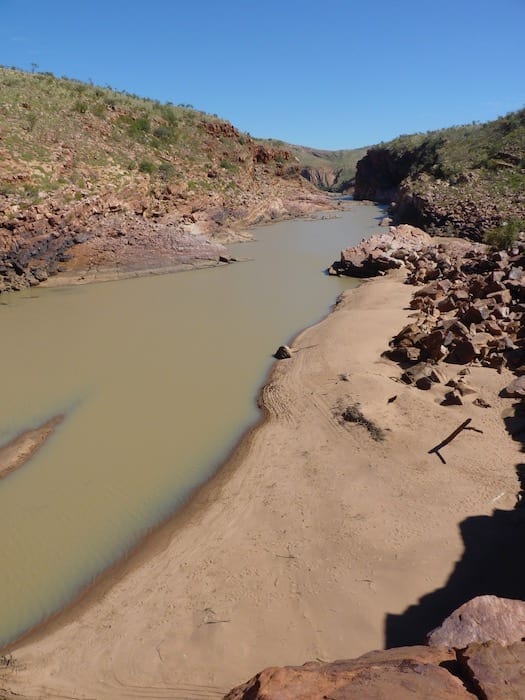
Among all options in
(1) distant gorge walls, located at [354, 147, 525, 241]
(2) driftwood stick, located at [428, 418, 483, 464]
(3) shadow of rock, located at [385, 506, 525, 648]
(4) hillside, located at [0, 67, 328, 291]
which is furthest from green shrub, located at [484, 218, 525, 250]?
(3) shadow of rock, located at [385, 506, 525, 648]

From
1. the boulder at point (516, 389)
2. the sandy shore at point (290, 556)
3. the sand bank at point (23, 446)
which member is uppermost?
the boulder at point (516, 389)

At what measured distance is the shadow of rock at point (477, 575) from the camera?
391cm

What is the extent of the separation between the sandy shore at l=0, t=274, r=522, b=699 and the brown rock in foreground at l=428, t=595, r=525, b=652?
1.29 meters

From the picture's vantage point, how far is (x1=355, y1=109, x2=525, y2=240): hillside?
2223 centimetres

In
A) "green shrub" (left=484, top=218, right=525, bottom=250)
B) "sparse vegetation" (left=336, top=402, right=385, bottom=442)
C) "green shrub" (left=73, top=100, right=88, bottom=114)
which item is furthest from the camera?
"green shrub" (left=73, top=100, right=88, bottom=114)

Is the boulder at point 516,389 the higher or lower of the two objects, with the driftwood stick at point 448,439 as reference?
higher

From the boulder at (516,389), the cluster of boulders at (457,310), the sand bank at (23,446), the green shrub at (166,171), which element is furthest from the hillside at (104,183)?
the boulder at (516,389)

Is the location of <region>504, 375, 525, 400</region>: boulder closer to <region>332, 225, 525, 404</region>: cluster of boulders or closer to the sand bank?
<region>332, 225, 525, 404</region>: cluster of boulders

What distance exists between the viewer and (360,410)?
23.3 feet

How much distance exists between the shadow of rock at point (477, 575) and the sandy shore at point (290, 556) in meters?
0.10

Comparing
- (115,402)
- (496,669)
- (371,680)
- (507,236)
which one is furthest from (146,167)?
(496,669)

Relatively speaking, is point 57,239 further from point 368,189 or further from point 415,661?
point 368,189

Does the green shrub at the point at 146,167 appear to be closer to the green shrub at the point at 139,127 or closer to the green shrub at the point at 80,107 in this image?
the green shrub at the point at 139,127

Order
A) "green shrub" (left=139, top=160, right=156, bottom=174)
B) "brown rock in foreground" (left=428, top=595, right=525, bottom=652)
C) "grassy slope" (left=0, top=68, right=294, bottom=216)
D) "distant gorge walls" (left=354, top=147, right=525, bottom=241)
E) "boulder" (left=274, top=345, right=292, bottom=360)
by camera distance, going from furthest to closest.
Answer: "green shrub" (left=139, top=160, right=156, bottom=174) → "distant gorge walls" (left=354, top=147, right=525, bottom=241) → "grassy slope" (left=0, top=68, right=294, bottom=216) → "boulder" (left=274, top=345, right=292, bottom=360) → "brown rock in foreground" (left=428, top=595, right=525, bottom=652)
